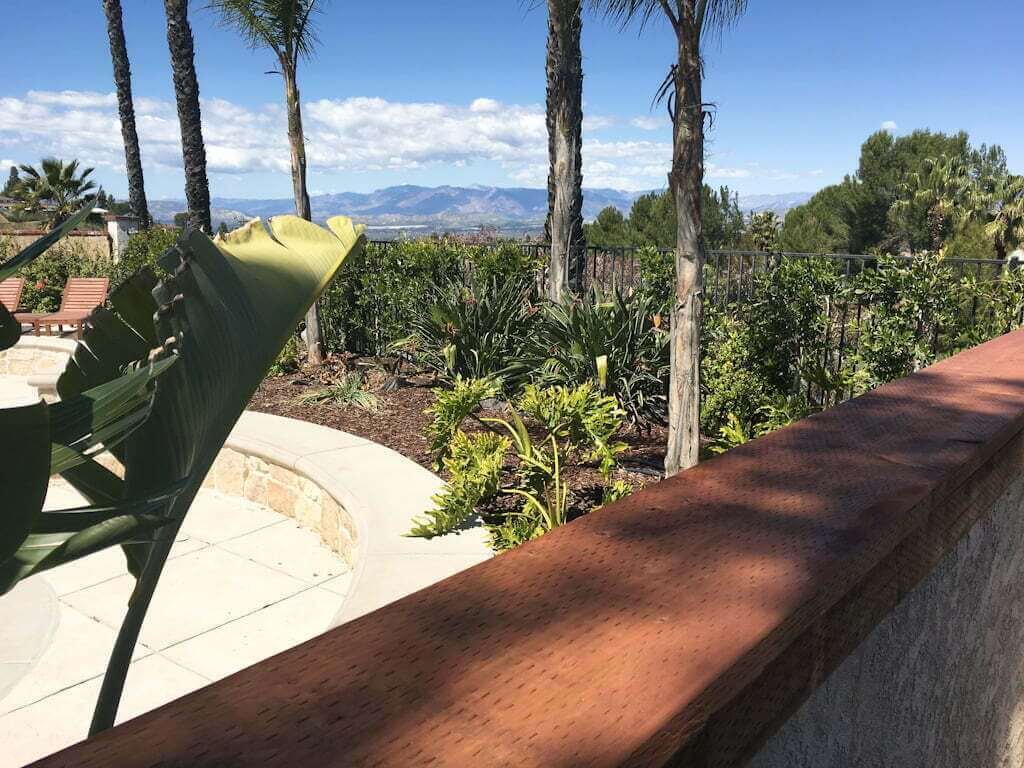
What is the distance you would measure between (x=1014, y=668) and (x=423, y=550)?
2.65 meters

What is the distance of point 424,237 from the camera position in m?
10.0

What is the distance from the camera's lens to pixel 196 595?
4734mm

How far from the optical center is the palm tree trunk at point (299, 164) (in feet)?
29.8

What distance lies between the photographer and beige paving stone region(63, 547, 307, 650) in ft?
14.4

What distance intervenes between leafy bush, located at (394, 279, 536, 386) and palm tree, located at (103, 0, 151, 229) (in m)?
16.9

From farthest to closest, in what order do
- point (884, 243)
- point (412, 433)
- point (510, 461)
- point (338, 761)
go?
point (884, 243) < point (412, 433) < point (510, 461) < point (338, 761)

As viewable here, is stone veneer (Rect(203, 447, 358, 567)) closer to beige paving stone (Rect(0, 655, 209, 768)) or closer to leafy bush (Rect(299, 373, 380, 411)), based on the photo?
beige paving stone (Rect(0, 655, 209, 768))

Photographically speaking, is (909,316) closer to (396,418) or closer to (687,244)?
(687,244)

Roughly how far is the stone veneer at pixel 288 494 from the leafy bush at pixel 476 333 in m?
2.11

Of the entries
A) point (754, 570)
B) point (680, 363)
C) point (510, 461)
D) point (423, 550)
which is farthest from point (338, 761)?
point (510, 461)

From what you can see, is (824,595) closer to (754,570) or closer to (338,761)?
(754,570)

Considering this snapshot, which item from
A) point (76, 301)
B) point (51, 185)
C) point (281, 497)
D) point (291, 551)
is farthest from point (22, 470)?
point (51, 185)

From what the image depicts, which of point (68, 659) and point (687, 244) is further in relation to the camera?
point (687, 244)

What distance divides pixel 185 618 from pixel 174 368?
13.1 ft
